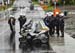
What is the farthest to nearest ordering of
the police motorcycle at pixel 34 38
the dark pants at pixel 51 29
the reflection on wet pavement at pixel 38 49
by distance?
the dark pants at pixel 51 29
the police motorcycle at pixel 34 38
the reflection on wet pavement at pixel 38 49

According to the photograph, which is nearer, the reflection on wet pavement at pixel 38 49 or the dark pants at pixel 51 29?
the reflection on wet pavement at pixel 38 49

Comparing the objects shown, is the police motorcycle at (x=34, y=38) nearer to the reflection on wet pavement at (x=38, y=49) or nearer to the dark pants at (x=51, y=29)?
the reflection on wet pavement at (x=38, y=49)

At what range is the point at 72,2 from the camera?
10181cm

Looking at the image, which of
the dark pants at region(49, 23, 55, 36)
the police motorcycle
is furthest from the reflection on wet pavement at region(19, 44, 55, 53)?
the dark pants at region(49, 23, 55, 36)

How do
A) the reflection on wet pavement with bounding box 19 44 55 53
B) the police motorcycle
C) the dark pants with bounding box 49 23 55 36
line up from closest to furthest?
the reflection on wet pavement with bounding box 19 44 55 53 → the police motorcycle → the dark pants with bounding box 49 23 55 36

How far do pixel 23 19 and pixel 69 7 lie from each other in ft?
205

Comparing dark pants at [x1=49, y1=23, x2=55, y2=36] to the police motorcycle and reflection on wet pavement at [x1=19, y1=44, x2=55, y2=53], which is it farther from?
reflection on wet pavement at [x1=19, y1=44, x2=55, y2=53]

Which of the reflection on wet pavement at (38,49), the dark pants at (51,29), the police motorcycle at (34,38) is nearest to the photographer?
the reflection on wet pavement at (38,49)

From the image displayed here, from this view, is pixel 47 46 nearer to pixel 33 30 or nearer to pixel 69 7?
pixel 33 30

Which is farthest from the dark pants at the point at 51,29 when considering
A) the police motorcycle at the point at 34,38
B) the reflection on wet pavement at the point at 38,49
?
the reflection on wet pavement at the point at 38,49

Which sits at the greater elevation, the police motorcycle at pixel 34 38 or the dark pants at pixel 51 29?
the police motorcycle at pixel 34 38

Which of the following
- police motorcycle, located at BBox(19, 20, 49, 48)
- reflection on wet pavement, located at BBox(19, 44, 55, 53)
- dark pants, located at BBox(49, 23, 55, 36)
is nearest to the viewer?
reflection on wet pavement, located at BBox(19, 44, 55, 53)

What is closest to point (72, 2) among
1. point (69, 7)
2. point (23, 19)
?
point (69, 7)

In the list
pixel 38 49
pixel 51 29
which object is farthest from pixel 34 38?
pixel 51 29
